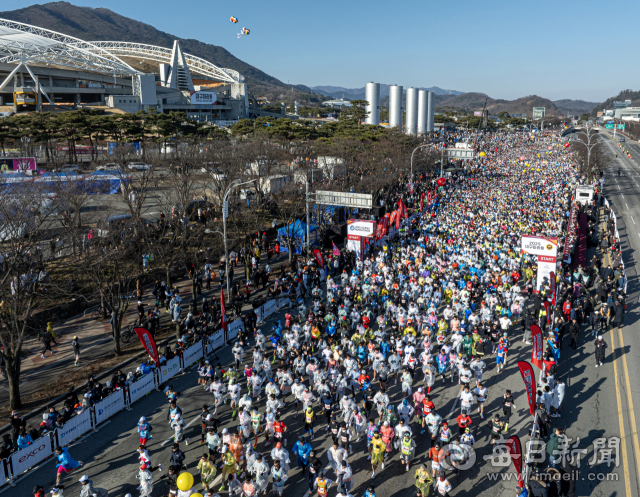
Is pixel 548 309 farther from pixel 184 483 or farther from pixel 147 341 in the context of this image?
pixel 147 341

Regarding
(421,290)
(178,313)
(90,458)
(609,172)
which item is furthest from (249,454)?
(609,172)

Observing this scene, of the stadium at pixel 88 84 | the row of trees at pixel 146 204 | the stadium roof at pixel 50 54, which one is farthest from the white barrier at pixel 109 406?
the stadium roof at pixel 50 54

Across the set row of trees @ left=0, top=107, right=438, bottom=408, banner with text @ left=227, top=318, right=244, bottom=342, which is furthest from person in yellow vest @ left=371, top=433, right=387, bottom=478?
row of trees @ left=0, top=107, right=438, bottom=408

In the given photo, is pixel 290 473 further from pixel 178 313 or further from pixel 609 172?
pixel 609 172

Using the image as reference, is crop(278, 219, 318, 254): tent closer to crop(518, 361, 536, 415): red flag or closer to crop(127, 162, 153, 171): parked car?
crop(127, 162, 153, 171): parked car

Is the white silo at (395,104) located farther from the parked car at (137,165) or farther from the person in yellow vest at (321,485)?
the person in yellow vest at (321,485)
